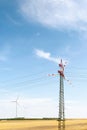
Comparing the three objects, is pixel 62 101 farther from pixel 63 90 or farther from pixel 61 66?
pixel 61 66

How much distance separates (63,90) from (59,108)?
3.54 m

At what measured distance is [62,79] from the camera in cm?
5803

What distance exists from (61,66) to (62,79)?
339cm

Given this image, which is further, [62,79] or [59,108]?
[62,79]

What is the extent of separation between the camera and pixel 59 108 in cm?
5306

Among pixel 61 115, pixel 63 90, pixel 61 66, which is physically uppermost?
pixel 61 66

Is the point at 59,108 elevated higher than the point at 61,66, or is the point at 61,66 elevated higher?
the point at 61,66

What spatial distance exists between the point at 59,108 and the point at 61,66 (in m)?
10.2

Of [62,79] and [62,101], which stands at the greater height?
[62,79]

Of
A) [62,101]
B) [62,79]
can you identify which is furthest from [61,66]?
[62,101]

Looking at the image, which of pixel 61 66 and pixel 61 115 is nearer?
pixel 61 115

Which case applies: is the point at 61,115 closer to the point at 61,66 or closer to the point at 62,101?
the point at 62,101

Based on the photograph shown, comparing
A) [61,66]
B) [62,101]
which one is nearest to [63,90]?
[62,101]

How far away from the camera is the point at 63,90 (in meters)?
54.9
